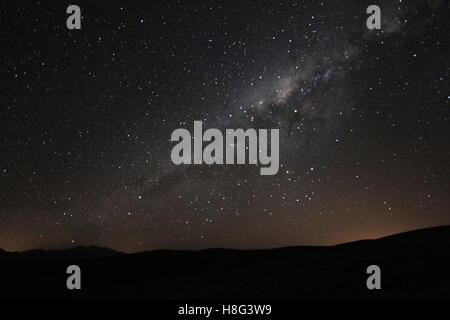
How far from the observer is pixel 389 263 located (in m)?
10.8

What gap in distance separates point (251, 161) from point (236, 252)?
14374 millimetres

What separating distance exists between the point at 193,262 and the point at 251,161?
39.3 ft
